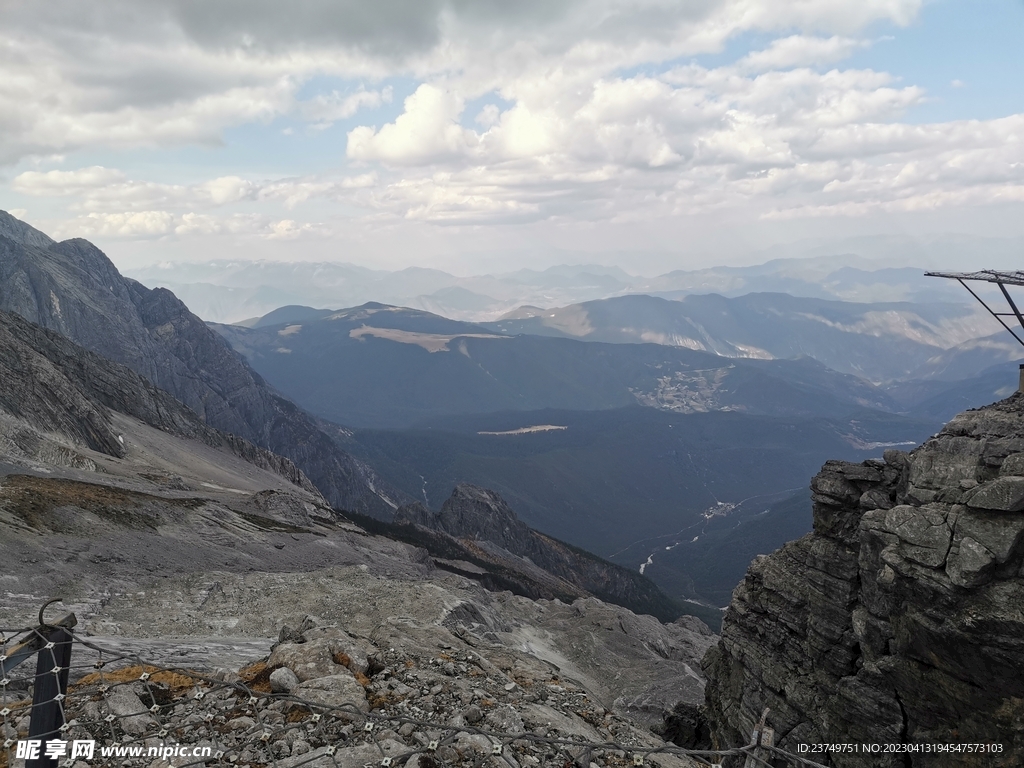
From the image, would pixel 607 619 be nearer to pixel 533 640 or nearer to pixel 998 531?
pixel 533 640

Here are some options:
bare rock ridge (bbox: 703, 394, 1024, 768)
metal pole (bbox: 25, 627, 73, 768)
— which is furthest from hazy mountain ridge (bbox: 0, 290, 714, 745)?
bare rock ridge (bbox: 703, 394, 1024, 768)

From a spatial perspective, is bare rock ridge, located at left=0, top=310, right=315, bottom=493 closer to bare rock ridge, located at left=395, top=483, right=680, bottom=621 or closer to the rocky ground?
bare rock ridge, located at left=395, top=483, right=680, bottom=621

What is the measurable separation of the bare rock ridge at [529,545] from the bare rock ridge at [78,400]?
41.5m

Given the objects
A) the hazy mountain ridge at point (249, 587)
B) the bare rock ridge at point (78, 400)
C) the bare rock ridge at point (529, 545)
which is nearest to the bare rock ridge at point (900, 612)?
the hazy mountain ridge at point (249, 587)

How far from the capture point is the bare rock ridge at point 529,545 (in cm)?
15738

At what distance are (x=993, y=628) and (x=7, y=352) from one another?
100784 mm

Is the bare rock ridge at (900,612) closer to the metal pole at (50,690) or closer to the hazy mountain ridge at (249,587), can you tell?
the hazy mountain ridge at (249,587)

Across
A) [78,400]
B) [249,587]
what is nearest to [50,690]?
[249,587]

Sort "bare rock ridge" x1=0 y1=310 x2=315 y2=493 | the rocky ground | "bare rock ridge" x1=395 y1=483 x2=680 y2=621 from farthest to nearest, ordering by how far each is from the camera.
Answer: "bare rock ridge" x1=395 y1=483 x2=680 y2=621 → "bare rock ridge" x1=0 y1=310 x2=315 y2=493 → the rocky ground

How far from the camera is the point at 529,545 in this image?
168250mm

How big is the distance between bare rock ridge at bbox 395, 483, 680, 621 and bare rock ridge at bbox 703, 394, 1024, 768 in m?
121

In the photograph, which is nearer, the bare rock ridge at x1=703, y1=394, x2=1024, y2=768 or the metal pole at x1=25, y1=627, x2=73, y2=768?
the metal pole at x1=25, y1=627, x2=73, y2=768

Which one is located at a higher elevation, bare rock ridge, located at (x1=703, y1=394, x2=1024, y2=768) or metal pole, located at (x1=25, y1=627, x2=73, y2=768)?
metal pole, located at (x1=25, y1=627, x2=73, y2=768)

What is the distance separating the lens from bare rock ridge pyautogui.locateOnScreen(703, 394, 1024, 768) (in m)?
22.1
